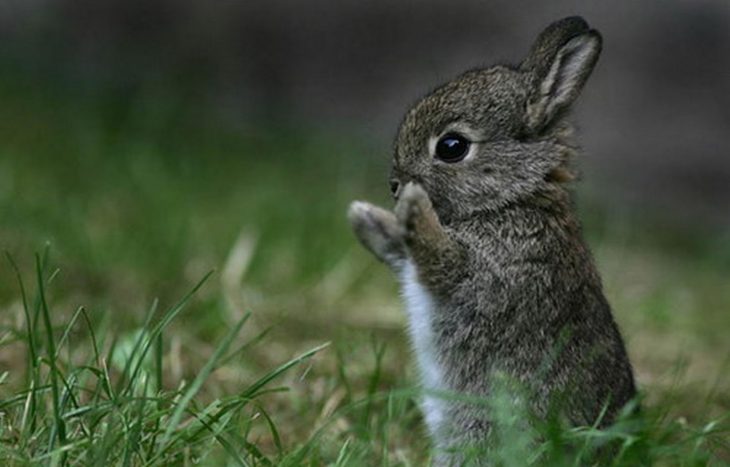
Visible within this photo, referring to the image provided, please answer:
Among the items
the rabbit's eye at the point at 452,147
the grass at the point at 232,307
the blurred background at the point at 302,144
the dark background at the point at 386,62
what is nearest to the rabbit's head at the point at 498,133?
the rabbit's eye at the point at 452,147

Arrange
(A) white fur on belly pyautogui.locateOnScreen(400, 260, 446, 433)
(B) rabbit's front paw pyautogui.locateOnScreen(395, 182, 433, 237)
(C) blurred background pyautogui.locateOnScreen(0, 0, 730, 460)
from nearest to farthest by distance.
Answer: (B) rabbit's front paw pyautogui.locateOnScreen(395, 182, 433, 237) < (A) white fur on belly pyautogui.locateOnScreen(400, 260, 446, 433) < (C) blurred background pyautogui.locateOnScreen(0, 0, 730, 460)

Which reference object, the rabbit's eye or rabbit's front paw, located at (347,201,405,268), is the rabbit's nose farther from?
rabbit's front paw, located at (347,201,405,268)

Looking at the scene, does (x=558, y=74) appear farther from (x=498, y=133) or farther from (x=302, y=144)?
(x=302, y=144)

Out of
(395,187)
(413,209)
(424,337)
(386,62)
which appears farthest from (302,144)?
(413,209)

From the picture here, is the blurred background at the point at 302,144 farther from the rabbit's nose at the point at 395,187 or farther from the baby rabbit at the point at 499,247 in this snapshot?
the baby rabbit at the point at 499,247

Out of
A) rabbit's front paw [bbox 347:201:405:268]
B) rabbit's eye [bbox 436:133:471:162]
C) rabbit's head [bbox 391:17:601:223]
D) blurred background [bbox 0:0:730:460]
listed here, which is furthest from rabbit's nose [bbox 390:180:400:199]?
blurred background [bbox 0:0:730:460]

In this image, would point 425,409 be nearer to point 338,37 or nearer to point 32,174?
point 32,174

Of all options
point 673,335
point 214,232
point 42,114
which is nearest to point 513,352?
point 673,335
